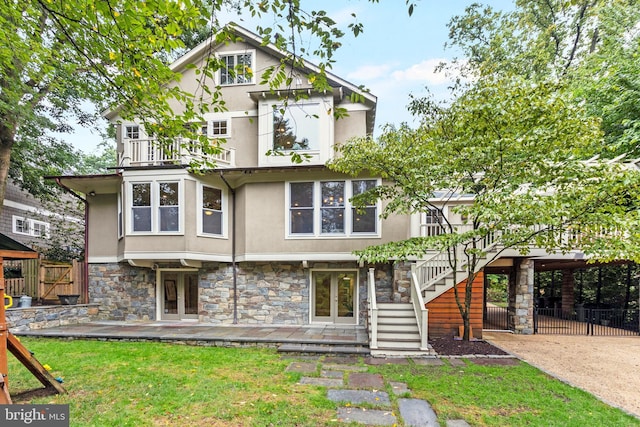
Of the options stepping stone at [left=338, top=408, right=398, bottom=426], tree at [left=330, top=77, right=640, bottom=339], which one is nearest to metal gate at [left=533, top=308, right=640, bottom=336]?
tree at [left=330, top=77, right=640, bottom=339]

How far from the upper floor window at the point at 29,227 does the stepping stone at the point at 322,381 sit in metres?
15.0

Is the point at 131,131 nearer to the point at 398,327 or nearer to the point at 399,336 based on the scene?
the point at 398,327

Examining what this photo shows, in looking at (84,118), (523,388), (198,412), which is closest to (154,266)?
(198,412)

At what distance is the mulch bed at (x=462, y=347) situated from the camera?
22.1 feet

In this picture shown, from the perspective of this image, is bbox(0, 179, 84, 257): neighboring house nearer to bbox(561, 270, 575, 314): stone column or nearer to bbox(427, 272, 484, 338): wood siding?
bbox(427, 272, 484, 338): wood siding

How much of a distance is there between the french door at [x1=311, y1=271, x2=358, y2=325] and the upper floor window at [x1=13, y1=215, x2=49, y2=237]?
13122 mm

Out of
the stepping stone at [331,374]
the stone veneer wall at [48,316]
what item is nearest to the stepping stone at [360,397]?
the stepping stone at [331,374]

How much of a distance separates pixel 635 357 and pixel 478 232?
5.04 metres

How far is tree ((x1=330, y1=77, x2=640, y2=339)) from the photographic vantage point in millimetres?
5805

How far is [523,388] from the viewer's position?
16.0ft

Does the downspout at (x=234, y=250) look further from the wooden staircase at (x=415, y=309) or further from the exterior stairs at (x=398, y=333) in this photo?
the exterior stairs at (x=398, y=333)

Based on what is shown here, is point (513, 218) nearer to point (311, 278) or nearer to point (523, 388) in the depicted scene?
point (523, 388)

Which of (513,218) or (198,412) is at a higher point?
(513,218)

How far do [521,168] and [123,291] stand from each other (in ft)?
39.3
